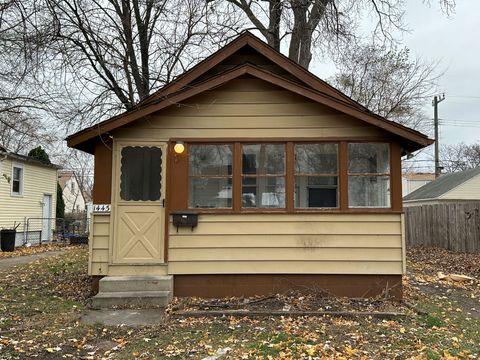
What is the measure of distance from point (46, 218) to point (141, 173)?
16.1 m

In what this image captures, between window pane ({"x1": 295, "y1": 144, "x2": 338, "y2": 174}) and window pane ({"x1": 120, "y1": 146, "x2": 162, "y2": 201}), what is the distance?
7.95 feet

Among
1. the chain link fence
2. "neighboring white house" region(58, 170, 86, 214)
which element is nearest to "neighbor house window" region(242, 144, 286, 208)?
the chain link fence

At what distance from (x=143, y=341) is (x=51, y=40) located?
6141mm

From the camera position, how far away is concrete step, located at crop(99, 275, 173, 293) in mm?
7664

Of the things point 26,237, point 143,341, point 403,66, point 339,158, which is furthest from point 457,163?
point 143,341

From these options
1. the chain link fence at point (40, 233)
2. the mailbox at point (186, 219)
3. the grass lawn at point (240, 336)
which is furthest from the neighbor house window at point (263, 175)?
the chain link fence at point (40, 233)

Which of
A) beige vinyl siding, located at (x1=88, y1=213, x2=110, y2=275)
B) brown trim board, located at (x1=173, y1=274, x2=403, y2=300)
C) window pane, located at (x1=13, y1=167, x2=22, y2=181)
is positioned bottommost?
brown trim board, located at (x1=173, y1=274, x2=403, y2=300)

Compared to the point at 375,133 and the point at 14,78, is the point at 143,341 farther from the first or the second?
the point at 14,78

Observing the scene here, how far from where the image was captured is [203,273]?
8.02m

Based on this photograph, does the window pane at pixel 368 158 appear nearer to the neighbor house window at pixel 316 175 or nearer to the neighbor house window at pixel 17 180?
the neighbor house window at pixel 316 175

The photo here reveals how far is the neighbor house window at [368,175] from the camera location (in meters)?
8.09

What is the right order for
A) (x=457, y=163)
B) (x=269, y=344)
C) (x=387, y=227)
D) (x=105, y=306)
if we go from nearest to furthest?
(x=269, y=344), (x=105, y=306), (x=387, y=227), (x=457, y=163)

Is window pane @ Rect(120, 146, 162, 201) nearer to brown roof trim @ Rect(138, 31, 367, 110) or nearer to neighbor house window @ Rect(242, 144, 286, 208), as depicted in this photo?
brown roof trim @ Rect(138, 31, 367, 110)

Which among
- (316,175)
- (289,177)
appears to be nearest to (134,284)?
(289,177)
